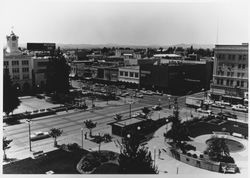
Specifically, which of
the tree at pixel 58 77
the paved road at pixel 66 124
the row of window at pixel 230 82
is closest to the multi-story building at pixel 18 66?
the tree at pixel 58 77

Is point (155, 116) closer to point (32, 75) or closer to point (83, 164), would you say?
point (83, 164)

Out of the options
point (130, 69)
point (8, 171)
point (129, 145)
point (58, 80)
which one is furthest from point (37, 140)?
point (130, 69)

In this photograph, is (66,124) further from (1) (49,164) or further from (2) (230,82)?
(2) (230,82)

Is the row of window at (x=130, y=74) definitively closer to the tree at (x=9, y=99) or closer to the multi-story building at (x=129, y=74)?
the multi-story building at (x=129, y=74)

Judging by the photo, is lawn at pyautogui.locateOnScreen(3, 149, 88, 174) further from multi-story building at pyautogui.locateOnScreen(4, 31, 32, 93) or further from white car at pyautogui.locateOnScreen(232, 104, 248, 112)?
multi-story building at pyautogui.locateOnScreen(4, 31, 32, 93)

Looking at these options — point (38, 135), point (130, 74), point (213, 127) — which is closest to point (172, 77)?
point (130, 74)


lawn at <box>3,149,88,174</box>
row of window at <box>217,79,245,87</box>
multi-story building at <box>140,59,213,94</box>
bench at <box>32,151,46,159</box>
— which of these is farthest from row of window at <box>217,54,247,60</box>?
bench at <box>32,151,46,159</box>
